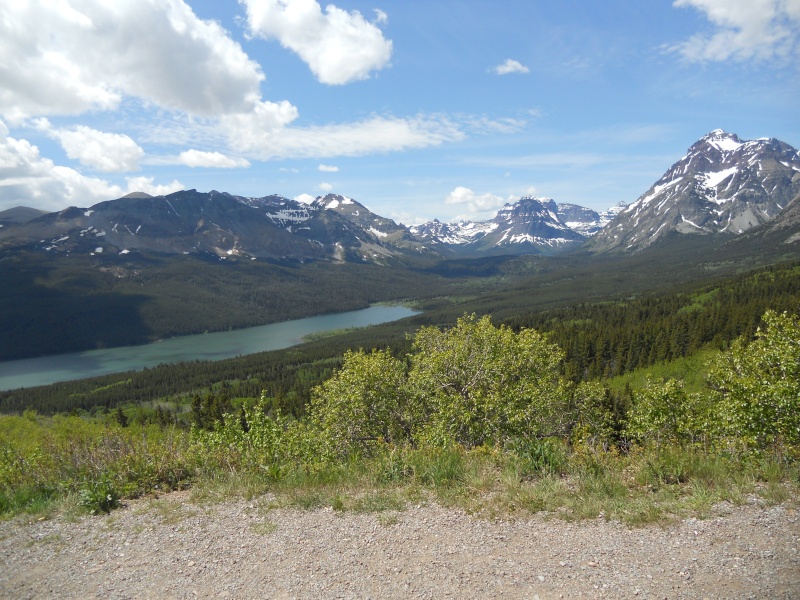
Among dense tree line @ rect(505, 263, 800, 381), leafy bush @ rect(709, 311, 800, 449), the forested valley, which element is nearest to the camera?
the forested valley

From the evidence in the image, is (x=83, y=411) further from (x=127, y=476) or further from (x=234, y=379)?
(x=127, y=476)

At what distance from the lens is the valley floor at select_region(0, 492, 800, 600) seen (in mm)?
6113

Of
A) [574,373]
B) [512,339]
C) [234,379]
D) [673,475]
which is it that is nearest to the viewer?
[673,475]

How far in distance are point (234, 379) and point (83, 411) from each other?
3704 centimetres

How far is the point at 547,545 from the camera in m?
7.10

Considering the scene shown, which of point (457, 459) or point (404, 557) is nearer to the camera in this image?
point (404, 557)

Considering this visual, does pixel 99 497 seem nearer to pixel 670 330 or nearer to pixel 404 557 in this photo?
pixel 404 557

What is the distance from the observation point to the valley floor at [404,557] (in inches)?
241

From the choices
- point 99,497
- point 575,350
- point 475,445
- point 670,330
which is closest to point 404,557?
point 99,497

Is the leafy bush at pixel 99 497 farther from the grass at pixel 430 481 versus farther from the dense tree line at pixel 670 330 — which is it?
the dense tree line at pixel 670 330

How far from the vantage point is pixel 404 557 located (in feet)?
23.3

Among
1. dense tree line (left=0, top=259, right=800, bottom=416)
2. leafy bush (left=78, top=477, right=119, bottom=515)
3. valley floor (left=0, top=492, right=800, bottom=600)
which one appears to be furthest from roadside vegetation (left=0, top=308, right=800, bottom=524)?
dense tree line (left=0, top=259, right=800, bottom=416)

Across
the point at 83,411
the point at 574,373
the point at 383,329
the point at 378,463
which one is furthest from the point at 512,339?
the point at 383,329

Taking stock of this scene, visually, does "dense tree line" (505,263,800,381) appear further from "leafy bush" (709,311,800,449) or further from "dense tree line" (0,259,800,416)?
"leafy bush" (709,311,800,449)
